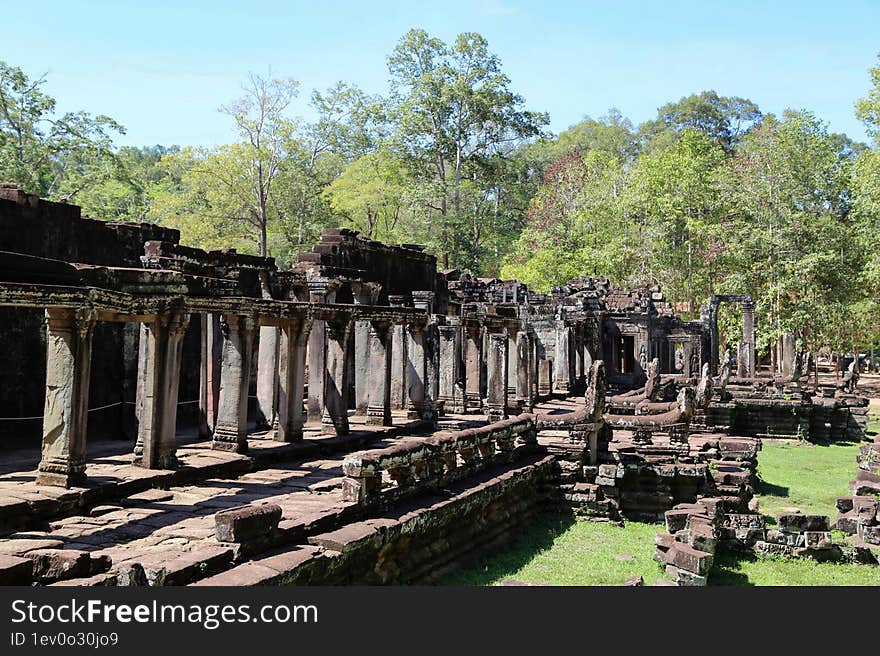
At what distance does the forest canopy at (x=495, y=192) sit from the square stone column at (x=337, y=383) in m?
19.4

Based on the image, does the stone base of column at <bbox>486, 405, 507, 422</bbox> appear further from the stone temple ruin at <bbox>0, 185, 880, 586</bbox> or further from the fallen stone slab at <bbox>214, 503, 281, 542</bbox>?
the fallen stone slab at <bbox>214, 503, 281, 542</bbox>

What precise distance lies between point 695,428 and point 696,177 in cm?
2419

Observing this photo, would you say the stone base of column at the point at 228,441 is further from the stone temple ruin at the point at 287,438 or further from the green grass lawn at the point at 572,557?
the green grass lawn at the point at 572,557

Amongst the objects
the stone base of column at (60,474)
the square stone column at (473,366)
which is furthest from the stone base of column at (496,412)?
the stone base of column at (60,474)

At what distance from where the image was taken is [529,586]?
728 cm

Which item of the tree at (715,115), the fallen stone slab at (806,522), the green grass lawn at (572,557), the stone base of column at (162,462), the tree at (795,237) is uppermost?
the tree at (715,115)

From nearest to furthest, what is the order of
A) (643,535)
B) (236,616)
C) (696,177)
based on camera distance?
(236,616) → (643,535) → (696,177)

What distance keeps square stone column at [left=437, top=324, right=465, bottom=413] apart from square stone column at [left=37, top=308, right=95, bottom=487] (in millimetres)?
11237

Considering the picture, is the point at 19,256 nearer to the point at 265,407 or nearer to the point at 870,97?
the point at 265,407

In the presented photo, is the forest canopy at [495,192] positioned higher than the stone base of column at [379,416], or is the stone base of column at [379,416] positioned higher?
the forest canopy at [495,192]

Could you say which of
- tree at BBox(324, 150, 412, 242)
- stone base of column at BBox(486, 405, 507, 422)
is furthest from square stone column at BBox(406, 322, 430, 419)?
tree at BBox(324, 150, 412, 242)

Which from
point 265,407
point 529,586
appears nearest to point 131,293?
point 265,407

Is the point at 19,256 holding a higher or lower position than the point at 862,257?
lower

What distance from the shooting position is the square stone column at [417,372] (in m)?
17.5
